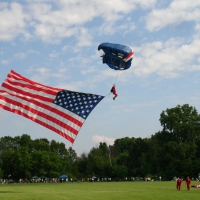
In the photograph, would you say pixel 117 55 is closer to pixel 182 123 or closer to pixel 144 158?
pixel 182 123

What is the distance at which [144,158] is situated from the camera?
85.9 m

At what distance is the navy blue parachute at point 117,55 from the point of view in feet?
71.4

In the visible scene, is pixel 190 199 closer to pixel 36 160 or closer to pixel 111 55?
pixel 111 55

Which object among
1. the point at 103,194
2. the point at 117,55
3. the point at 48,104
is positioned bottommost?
the point at 103,194

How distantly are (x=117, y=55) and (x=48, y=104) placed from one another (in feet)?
16.7

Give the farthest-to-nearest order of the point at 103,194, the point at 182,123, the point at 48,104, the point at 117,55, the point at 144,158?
the point at 144,158 → the point at 182,123 → the point at 103,194 → the point at 117,55 → the point at 48,104

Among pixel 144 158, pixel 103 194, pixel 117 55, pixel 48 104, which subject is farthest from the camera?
pixel 144 158

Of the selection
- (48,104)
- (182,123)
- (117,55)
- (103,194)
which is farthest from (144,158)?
(48,104)

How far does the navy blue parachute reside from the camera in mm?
21750

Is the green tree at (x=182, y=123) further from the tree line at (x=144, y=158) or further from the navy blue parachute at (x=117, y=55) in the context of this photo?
the navy blue parachute at (x=117, y=55)

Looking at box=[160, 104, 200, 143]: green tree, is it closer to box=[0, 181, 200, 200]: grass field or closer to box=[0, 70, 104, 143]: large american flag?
box=[0, 181, 200, 200]: grass field

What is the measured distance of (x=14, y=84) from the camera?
807 inches

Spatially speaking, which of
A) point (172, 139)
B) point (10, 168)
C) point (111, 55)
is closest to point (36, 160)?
point (10, 168)

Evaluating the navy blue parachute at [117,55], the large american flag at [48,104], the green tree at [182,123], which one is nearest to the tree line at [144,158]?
the green tree at [182,123]
